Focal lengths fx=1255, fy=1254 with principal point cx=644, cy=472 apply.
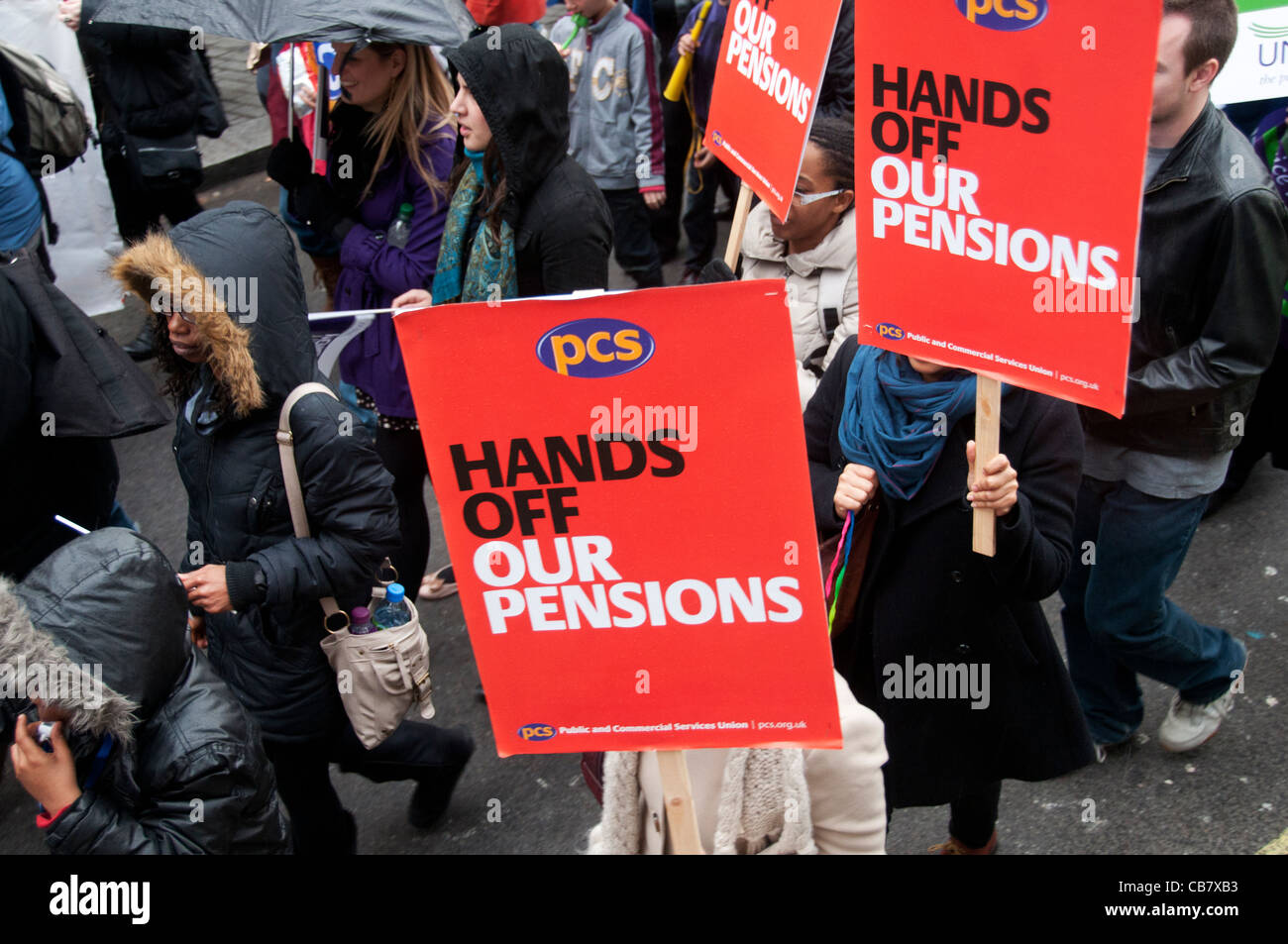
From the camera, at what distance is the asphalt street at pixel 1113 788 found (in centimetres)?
356

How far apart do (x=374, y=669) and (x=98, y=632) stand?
858 mm

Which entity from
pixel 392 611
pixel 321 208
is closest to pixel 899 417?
pixel 392 611

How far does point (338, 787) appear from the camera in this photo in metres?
4.08

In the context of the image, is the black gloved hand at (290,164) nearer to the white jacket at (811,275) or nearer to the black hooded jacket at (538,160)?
the black hooded jacket at (538,160)

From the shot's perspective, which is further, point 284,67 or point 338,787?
point 284,67

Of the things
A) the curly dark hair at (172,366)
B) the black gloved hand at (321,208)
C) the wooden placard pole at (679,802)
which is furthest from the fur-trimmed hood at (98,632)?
the black gloved hand at (321,208)

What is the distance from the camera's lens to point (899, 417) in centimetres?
269

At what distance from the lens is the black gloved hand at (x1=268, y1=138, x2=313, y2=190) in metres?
4.45

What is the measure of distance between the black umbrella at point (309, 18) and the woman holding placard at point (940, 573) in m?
1.83

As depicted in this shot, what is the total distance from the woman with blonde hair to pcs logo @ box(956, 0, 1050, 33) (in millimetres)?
2282

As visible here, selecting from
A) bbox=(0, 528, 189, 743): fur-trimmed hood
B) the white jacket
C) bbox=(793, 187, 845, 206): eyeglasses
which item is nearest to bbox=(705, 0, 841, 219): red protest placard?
bbox=(793, 187, 845, 206): eyeglasses
